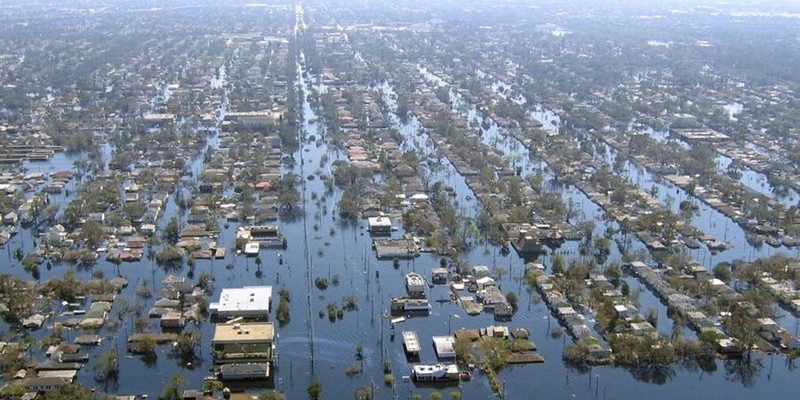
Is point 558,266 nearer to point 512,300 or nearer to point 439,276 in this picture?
point 512,300

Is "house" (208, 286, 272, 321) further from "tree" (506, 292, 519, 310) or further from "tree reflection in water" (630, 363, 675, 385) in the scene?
"tree reflection in water" (630, 363, 675, 385)

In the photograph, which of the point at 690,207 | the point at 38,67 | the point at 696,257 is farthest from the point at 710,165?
the point at 38,67

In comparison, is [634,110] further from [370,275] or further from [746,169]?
[370,275]

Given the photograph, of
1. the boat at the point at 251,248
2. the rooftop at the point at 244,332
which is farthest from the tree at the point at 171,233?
the rooftop at the point at 244,332

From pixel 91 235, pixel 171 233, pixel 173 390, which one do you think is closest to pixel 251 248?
pixel 171 233

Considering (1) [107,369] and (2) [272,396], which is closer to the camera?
(2) [272,396]

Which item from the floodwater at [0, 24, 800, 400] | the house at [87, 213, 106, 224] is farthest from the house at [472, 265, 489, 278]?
the house at [87, 213, 106, 224]

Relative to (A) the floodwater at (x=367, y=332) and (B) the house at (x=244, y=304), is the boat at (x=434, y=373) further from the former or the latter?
(B) the house at (x=244, y=304)
